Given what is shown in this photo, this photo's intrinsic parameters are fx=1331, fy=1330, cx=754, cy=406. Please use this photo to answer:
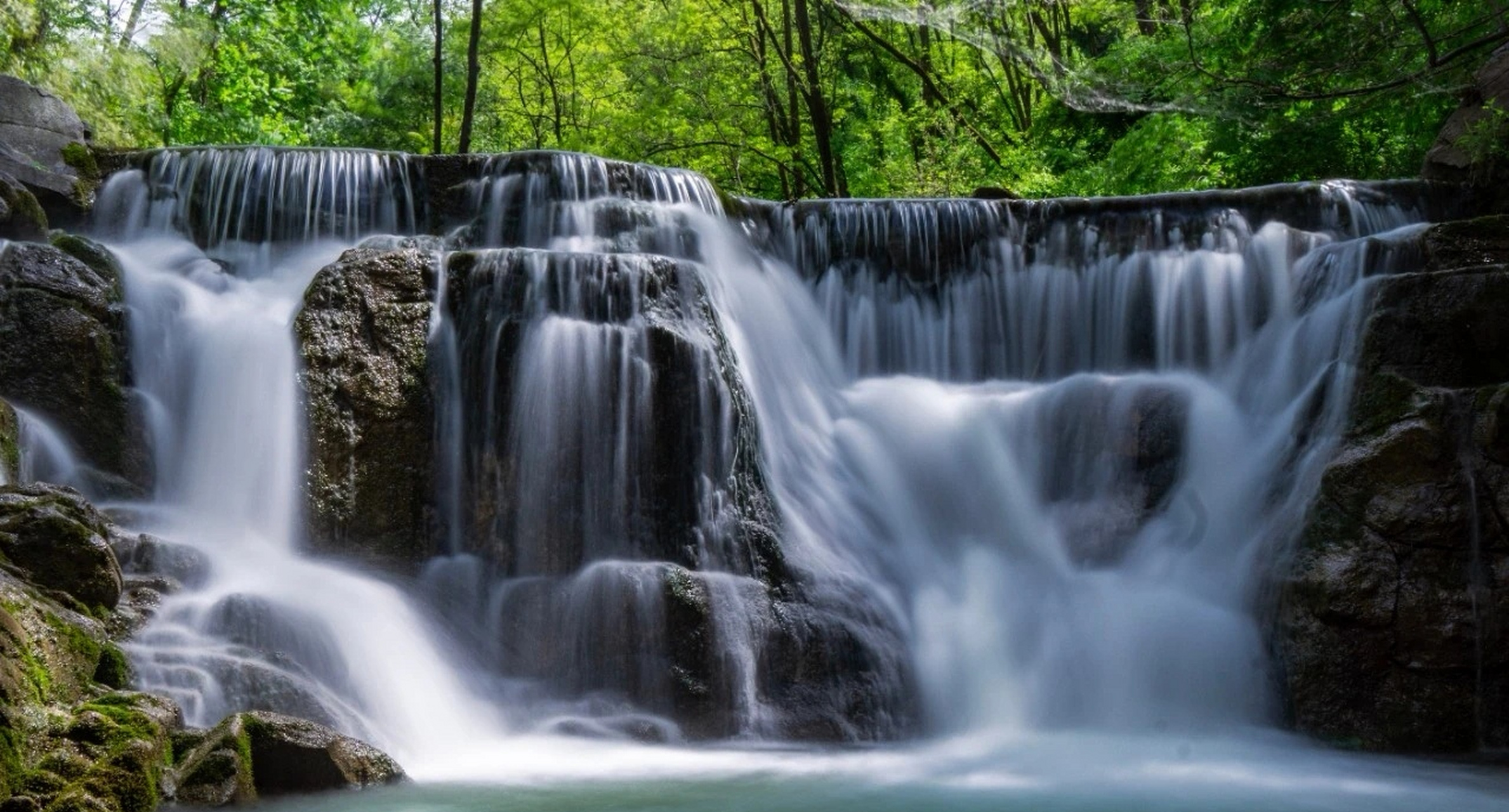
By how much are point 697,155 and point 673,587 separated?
1547 cm

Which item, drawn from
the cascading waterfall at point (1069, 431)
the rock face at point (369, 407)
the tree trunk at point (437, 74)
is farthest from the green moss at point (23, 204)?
the tree trunk at point (437, 74)

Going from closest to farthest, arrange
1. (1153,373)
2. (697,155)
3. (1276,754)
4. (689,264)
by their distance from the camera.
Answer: (1276,754), (689,264), (1153,373), (697,155)

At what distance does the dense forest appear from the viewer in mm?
13453

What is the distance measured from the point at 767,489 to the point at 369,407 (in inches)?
111

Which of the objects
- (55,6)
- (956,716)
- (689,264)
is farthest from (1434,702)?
(55,6)

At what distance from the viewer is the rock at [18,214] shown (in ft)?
34.2

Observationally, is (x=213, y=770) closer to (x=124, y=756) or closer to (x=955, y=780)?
(x=124, y=756)

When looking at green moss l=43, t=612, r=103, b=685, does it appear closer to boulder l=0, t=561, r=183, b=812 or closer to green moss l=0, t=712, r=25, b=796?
boulder l=0, t=561, r=183, b=812

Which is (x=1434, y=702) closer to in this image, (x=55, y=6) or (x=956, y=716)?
(x=956, y=716)

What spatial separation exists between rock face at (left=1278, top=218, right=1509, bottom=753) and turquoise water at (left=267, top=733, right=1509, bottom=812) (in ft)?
1.37

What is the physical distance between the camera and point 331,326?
30.2 ft

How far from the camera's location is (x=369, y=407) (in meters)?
9.15

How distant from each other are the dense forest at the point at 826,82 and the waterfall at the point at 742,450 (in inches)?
73.0

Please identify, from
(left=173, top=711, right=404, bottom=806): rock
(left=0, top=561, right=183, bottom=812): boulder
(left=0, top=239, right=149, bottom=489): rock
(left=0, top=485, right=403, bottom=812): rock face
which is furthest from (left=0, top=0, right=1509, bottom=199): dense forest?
(left=0, top=561, right=183, bottom=812): boulder
